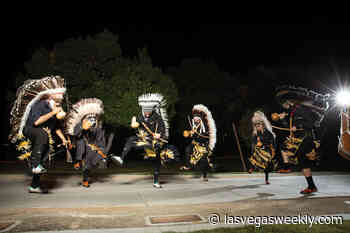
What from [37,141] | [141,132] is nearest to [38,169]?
[37,141]

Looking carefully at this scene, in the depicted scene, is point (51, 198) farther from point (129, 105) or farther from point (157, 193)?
point (129, 105)

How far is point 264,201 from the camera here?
652 cm

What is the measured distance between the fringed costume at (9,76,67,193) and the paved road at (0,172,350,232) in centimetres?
82

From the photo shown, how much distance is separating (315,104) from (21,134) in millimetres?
6641

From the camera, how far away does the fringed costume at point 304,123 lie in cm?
762

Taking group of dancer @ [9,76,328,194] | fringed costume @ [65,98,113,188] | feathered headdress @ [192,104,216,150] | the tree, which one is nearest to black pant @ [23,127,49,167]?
group of dancer @ [9,76,328,194]

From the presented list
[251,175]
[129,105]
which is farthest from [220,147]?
[251,175]

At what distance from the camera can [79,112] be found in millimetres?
9180

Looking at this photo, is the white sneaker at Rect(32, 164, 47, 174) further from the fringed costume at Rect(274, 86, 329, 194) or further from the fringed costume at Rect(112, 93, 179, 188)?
the fringed costume at Rect(274, 86, 329, 194)

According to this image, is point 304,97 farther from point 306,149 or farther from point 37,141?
point 37,141

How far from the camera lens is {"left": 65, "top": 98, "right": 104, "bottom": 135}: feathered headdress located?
9.15m

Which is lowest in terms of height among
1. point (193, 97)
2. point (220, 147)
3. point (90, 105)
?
point (220, 147)

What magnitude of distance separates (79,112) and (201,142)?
12.3ft

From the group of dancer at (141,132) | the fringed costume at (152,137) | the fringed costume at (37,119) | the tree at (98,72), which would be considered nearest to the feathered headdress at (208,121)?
the group of dancer at (141,132)
